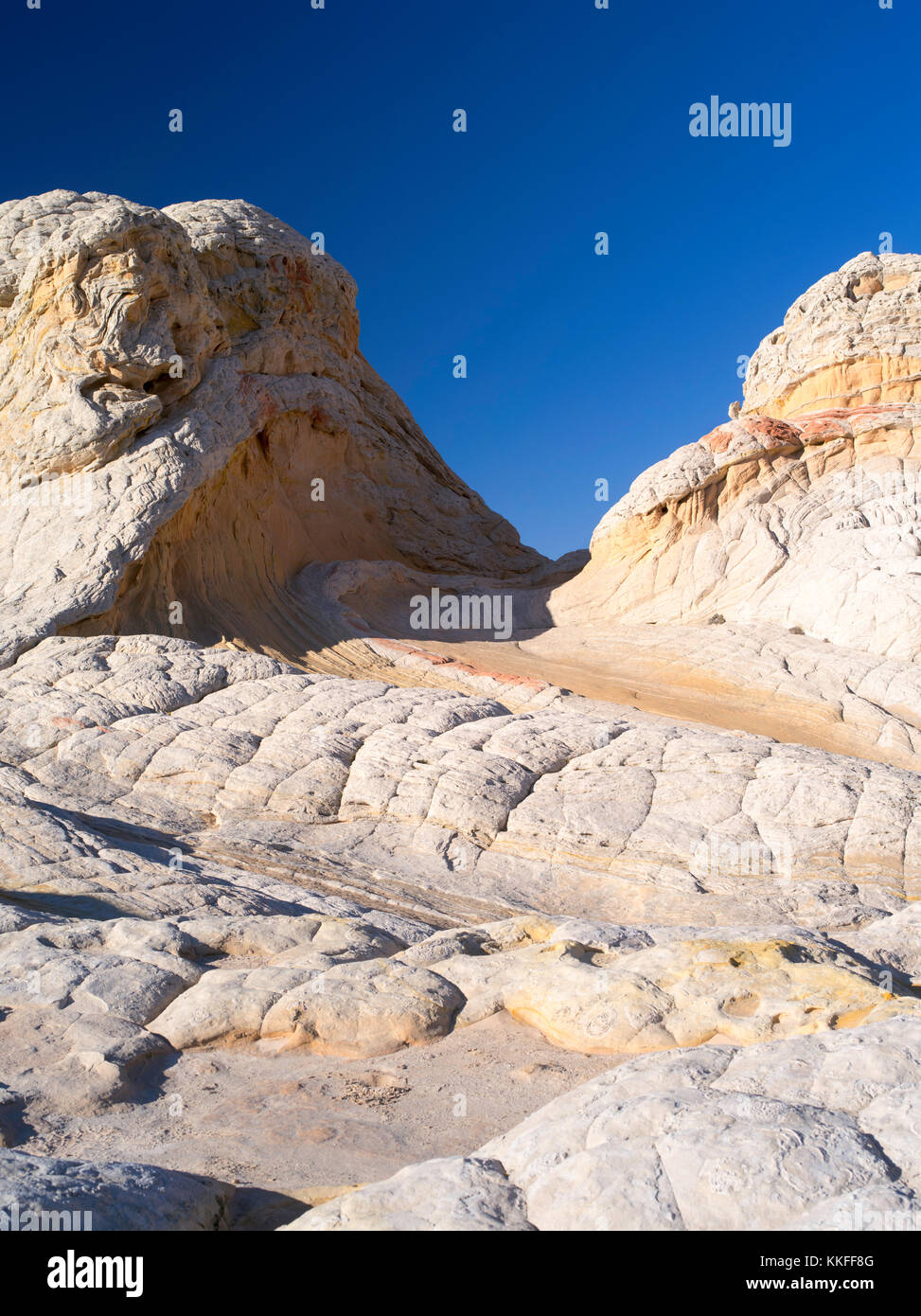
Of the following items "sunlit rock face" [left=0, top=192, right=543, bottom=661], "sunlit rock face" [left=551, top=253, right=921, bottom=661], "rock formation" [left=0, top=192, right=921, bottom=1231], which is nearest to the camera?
"rock formation" [left=0, top=192, right=921, bottom=1231]

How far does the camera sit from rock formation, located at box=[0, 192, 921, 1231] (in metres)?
3.44

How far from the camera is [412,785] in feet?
32.7

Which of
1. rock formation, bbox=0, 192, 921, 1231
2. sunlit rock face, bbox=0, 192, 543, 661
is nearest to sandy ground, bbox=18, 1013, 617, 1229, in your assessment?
rock formation, bbox=0, 192, 921, 1231

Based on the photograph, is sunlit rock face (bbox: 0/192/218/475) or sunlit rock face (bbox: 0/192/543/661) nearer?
sunlit rock face (bbox: 0/192/543/661)

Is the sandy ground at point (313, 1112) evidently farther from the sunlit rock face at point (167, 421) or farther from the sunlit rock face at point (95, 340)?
the sunlit rock face at point (95, 340)

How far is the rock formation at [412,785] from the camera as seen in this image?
3443 millimetres

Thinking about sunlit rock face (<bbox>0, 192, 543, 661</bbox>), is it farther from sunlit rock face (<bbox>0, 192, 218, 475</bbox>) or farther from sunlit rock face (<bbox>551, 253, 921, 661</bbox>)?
sunlit rock face (<bbox>551, 253, 921, 661</bbox>)

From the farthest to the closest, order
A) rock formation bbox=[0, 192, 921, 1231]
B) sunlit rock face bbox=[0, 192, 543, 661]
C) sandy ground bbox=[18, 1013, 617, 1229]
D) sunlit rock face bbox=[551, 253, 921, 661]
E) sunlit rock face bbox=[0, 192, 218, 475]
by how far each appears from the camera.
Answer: sunlit rock face bbox=[551, 253, 921, 661] → sunlit rock face bbox=[0, 192, 218, 475] → sunlit rock face bbox=[0, 192, 543, 661] → sandy ground bbox=[18, 1013, 617, 1229] → rock formation bbox=[0, 192, 921, 1231]

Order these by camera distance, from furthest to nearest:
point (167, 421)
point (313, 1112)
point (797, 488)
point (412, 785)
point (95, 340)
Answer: point (797, 488) < point (167, 421) < point (95, 340) < point (412, 785) < point (313, 1112)

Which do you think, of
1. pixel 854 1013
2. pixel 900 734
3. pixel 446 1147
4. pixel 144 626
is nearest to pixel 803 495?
pixel 900 734

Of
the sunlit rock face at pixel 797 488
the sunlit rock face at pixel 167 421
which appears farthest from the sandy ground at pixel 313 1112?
the sunlit rock face at pixel 797 488

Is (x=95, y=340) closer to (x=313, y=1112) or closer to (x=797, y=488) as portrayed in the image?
(x=797, y=488)

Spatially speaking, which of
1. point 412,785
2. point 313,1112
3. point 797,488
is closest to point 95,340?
point 412,785

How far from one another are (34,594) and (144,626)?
1.90 meters
